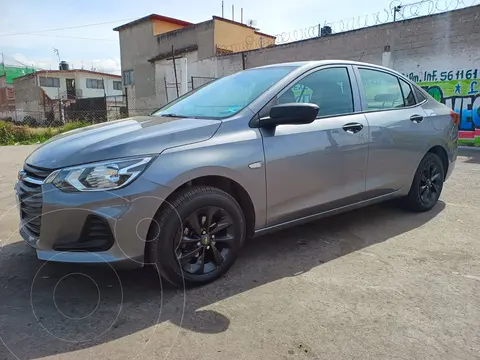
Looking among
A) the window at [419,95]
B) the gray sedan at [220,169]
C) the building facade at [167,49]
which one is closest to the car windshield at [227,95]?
the gray sedan at [220,169]

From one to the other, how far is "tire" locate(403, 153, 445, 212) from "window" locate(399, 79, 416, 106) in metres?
0.61

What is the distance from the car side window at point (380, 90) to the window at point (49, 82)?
42443 millimetres

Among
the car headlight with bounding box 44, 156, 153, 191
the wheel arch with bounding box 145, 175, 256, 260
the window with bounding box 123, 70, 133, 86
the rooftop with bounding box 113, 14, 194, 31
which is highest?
the rooftop with bounding box 113, 14, 194, 31

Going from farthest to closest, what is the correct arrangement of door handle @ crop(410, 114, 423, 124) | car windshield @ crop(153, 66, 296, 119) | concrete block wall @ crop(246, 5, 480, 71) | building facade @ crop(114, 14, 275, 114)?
1. building facade @ crop(114, 14, 275, 114)
2. concrete block wall @ crop(246, 5, 480, 71)
3. door handle @ crop(410, 114, 423, 124)
4. car windshield @ crop(153, 66, 296, 119)

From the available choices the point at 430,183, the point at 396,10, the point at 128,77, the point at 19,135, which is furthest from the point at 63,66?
the point at 430,183

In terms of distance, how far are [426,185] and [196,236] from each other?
295 cm

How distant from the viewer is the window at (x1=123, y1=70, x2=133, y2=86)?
89.7ft

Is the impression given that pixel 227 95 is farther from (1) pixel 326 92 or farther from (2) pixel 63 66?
(2) pixel 63 66

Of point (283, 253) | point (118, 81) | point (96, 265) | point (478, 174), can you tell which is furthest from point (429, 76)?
point (118, 81)

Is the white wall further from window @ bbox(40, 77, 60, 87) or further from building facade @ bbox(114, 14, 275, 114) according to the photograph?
building facade @ bbox(114, 14, 275, 114)

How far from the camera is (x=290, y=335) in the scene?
221cm

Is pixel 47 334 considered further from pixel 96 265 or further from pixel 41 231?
pixel 41 231

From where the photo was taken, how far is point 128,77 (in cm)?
2772


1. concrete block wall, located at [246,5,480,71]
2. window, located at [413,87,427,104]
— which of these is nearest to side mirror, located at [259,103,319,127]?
window, located at [413,87,427,104]
